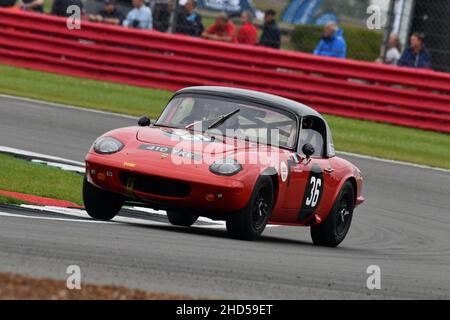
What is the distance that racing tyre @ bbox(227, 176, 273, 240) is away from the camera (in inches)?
364

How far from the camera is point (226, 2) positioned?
92.3 feet

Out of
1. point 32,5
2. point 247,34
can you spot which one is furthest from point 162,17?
point 32,5

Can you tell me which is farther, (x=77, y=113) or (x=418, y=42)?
(x=418, y=42)

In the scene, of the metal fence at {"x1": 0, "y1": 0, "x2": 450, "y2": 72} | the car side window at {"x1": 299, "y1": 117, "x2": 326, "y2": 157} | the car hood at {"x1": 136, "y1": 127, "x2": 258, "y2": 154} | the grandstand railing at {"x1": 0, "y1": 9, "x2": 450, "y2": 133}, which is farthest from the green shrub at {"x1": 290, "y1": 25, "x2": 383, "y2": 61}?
the car hood at {"x1": 136, "y1": 127, "x2": 258, "y2": 154}

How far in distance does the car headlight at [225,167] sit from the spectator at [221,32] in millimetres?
12314

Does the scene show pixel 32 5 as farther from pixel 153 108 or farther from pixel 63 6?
pixel 153 108

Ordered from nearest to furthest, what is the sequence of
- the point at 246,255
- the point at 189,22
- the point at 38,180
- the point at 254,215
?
the point at 246,255
the point at 254,215
the point at 38,180
the point at 189,22

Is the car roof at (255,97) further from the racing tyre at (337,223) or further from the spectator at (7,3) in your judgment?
the spectator at (7,3)

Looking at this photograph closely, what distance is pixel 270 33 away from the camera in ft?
69.5

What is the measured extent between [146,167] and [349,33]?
23309mm

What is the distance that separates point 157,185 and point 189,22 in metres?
12.8

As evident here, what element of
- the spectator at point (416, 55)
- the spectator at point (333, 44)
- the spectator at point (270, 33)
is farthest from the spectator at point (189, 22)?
the spectator at point (416, 55)
